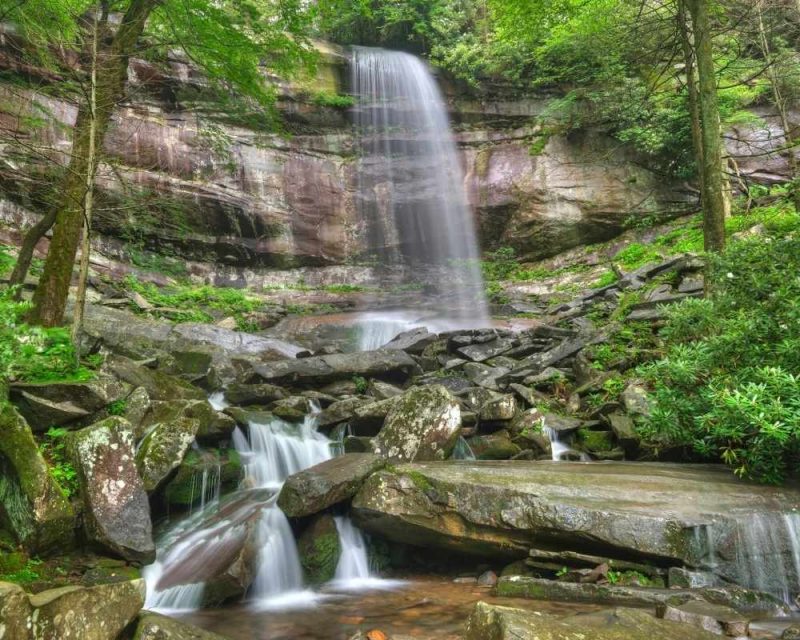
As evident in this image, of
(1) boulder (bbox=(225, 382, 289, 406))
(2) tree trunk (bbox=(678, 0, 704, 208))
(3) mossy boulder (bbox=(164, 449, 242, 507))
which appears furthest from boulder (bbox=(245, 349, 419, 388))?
(2) tree trunk (bbox=(678, 0, 704, 208))

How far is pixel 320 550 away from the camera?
19.7ft

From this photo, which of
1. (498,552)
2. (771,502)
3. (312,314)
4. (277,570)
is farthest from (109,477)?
(312,314)

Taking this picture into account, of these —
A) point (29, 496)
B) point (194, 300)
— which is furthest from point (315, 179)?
point (29, 496)

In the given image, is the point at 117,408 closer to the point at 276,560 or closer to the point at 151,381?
the point at 151,381

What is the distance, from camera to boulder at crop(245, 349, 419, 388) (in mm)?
10719

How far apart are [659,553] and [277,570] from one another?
3.85 metres

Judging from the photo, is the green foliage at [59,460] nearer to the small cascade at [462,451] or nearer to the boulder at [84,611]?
the boulder at [84,611]

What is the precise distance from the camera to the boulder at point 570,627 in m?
3.03

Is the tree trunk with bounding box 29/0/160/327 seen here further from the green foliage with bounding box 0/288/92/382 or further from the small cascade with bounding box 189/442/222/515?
the small cascade with bounding box 189/442/222/515

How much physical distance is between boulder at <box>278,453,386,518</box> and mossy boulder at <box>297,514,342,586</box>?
0.71 feet

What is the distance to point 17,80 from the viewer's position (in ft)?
57.4

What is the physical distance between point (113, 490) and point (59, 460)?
0.91 metres

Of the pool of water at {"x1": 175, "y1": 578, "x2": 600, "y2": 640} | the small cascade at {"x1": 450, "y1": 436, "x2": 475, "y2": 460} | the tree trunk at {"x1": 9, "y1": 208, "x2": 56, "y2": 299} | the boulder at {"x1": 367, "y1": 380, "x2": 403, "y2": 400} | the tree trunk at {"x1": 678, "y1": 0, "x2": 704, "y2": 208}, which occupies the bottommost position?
the pool of water at {"x1": 175, "y1": 578, "x2": 600, "y2": 640}

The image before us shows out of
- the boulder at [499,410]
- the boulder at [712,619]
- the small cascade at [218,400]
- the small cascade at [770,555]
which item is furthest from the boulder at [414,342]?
the boulder at [712,619]
